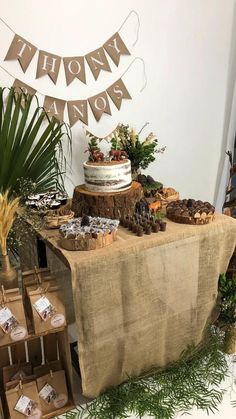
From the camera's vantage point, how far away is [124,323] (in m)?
1.43

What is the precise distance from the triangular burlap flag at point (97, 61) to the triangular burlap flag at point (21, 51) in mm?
332

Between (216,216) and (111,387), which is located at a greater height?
(216,216)

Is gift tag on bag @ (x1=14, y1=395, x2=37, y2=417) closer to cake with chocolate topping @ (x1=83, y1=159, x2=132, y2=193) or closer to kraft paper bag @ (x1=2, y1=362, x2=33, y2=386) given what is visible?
kraft paper bag @ (x1=2, y1=362, x2=33, y2=386)

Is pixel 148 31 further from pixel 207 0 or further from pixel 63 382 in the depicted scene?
pixel 63 382

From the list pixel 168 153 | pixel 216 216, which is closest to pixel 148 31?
pixel 168 153

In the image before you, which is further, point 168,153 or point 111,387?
point 168,153

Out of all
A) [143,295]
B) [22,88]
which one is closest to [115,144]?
[22,88]

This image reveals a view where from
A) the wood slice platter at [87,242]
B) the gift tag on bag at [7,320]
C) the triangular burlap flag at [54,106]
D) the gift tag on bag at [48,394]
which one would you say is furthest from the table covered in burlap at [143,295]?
the triangular burlap flag at [54,106]

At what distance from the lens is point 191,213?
1.52m

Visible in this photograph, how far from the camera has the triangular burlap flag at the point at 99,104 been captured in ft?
7.18

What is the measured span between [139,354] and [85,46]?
1.67 meters

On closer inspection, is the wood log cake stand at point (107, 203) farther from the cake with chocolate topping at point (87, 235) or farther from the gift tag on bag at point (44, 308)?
the gift tag on bag at point (44, 308)

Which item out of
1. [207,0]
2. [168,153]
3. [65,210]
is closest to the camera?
[65,210]

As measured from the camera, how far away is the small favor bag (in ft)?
4.13
